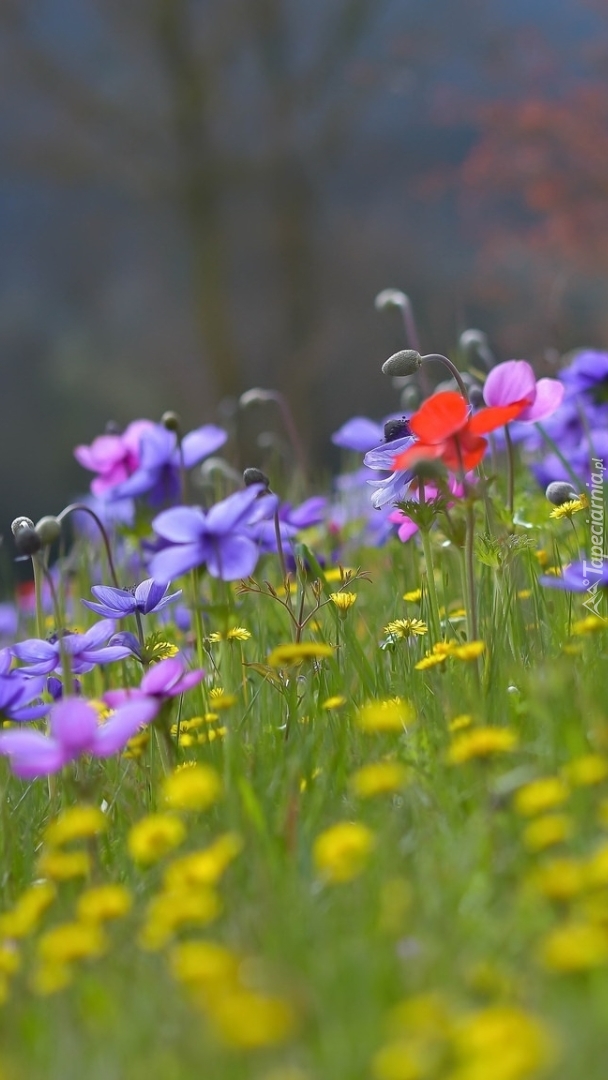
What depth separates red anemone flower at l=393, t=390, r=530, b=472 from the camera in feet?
4.20

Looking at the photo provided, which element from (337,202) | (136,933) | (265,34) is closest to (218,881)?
(136,933)

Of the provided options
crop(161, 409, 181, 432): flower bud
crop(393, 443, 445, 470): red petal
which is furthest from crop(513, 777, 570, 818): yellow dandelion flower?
crop(161, 409, 181, 432): flower bud

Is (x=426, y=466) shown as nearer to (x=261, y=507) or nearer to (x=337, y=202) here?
(x=261, y=507)

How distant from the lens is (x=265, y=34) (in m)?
9.10

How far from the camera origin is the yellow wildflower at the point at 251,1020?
602mm

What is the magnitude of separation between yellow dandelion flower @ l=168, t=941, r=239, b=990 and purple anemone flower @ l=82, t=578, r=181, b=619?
707mm

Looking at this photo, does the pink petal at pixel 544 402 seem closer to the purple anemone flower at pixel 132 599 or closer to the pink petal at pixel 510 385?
the pink petal at pixel 510 385

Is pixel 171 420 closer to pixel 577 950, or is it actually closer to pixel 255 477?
pixel 255 477

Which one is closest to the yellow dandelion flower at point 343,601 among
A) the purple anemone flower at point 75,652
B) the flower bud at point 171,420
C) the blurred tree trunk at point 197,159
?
the purple anemone flower at point 75,652

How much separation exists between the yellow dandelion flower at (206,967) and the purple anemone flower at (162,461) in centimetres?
140

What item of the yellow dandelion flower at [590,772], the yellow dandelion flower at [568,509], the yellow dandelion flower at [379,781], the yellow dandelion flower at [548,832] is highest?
the yellow dandelion flower at [568,509]

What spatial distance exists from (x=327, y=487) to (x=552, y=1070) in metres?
2.62

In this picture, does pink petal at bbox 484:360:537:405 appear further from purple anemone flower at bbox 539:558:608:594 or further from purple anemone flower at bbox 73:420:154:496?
purple anemone flower at bbox 73:420:154:496

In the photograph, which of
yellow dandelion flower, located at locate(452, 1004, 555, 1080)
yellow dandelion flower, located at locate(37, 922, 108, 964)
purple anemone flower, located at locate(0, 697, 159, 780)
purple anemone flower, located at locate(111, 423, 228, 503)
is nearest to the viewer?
yellow dandelion flower, located at locate(452, 1004, 555, 1080)
